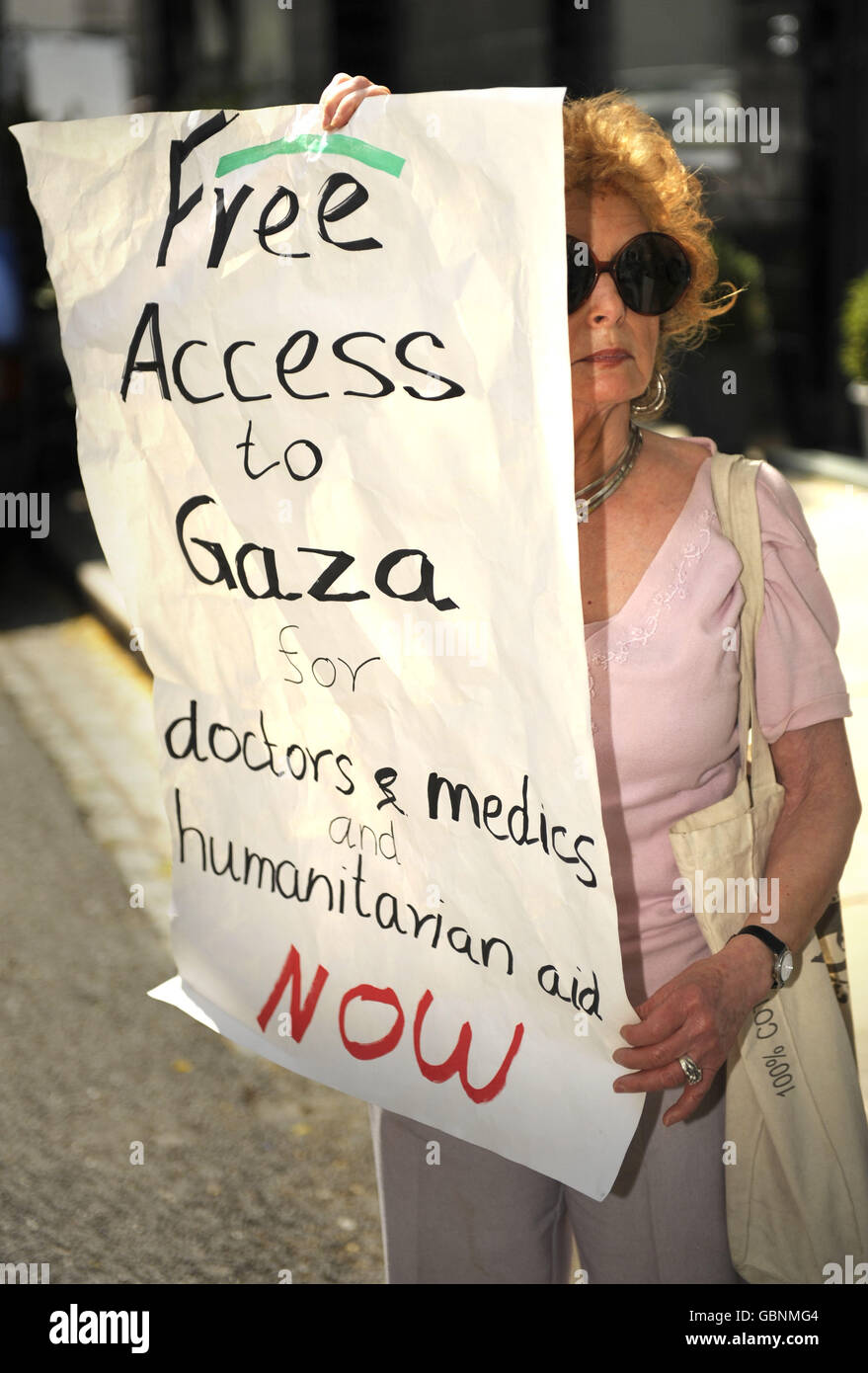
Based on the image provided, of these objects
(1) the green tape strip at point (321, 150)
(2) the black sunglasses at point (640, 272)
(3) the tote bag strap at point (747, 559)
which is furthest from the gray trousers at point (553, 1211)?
(1) the green tape strip at point (321, 150)

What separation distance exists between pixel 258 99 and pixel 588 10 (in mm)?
3329

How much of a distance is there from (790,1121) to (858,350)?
7913 mm

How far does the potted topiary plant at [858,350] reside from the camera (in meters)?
8.83

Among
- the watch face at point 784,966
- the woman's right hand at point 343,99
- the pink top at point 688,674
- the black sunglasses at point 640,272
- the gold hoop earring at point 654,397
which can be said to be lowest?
the watch face at point 784,966

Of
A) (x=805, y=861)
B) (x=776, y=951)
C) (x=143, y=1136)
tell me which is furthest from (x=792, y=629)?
(x=143, y=1136)

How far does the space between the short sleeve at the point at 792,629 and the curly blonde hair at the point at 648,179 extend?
29cm

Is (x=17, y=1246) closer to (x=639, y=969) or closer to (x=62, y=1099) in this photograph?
(x=62, y=1099)

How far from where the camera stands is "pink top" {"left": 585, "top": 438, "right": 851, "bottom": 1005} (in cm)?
183

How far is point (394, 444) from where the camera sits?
1.72 metres

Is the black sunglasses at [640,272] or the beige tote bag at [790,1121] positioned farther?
the beige tote bag at [790,1121]

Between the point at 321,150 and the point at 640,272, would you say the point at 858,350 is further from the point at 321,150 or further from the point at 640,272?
the point at 321,150

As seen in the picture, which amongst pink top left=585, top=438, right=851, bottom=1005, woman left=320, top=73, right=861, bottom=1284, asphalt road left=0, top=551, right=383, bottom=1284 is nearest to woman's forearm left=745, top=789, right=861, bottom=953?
woman left=320, top=73, right=861, bottom=1284

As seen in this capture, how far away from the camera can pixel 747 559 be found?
1850 mm

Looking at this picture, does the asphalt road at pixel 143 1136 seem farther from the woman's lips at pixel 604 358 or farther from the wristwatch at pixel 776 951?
the woman's lips at pixel 604 358
